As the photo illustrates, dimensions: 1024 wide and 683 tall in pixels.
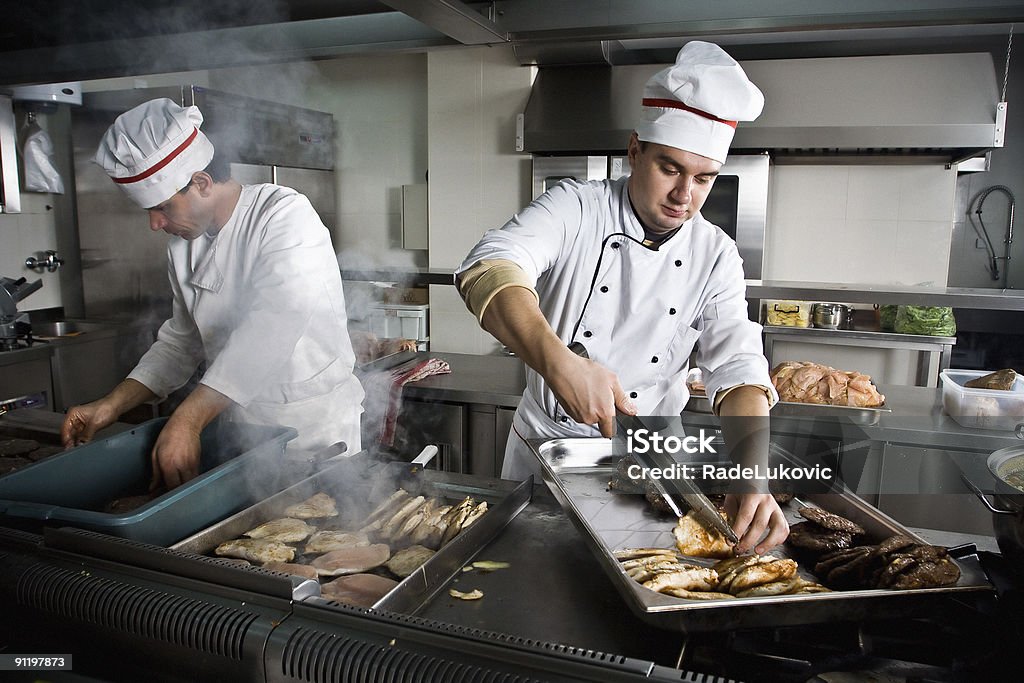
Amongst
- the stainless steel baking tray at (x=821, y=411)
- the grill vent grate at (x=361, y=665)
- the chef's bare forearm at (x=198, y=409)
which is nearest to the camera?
the grill vent grate at (x=361, y=665)

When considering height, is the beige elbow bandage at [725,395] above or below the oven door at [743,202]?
below

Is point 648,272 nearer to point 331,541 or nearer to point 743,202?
point 331,541

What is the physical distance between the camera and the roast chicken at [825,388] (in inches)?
111

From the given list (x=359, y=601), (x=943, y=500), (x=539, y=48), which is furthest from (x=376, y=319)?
(x=359, y=601)

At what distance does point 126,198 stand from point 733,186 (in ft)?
12.4

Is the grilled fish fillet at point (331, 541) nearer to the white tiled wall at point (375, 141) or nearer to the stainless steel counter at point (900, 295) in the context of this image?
the stainless steel counter at point (900, 295)

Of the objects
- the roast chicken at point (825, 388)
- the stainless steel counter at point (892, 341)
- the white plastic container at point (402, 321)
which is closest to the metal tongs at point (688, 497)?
the roast chicken at point (825, 388)

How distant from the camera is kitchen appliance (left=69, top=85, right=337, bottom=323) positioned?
406 centimetres

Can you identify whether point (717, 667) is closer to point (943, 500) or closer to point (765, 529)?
point (765, 529)

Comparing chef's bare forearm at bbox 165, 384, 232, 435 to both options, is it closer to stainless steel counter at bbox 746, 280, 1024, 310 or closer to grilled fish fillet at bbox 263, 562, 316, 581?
grilled fish fillet at bbox 263, 562, 316, 581

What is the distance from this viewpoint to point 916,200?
4590 mm

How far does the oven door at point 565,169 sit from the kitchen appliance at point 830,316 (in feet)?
5.15

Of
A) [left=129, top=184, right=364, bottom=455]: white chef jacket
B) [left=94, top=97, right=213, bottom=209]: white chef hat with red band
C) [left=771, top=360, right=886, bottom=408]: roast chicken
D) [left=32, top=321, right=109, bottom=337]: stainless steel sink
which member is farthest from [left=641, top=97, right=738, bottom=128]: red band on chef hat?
[left=32, top=321, right=109, bottom=337]: stainless steel sink

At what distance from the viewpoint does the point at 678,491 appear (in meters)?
1.34
